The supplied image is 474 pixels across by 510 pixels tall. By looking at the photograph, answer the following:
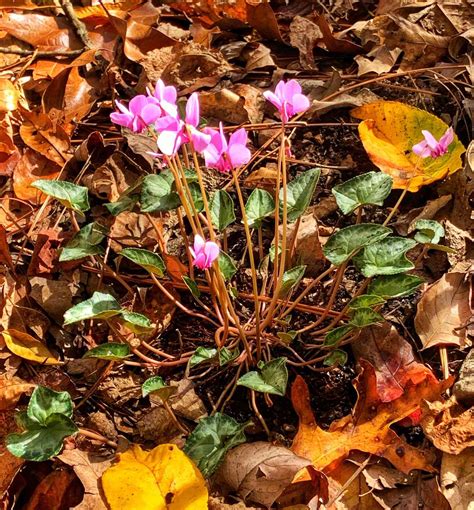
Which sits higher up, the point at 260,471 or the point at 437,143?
the point at 437,143

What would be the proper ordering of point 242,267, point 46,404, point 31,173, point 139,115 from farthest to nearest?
point 31,173, point 242,267, point 46,404, point 139,115

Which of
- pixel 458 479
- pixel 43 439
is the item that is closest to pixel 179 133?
pixel 43 439

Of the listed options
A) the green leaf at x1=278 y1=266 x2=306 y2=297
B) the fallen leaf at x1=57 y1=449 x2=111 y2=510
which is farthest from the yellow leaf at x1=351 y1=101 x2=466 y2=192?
the fallen leaf at x1=57 y1=449 x2=111 y2=510

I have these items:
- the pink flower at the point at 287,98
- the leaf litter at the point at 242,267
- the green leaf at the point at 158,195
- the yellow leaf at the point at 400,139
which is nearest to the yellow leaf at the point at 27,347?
the leaf litter at the point at 242,267

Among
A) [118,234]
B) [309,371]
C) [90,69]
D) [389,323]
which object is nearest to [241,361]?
[309,371]

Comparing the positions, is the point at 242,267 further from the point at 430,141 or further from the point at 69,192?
the point at 430,141

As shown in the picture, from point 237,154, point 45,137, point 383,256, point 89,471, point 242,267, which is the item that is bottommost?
point 89,471

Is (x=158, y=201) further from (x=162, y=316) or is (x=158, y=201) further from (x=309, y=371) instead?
(x=309, y=371)
